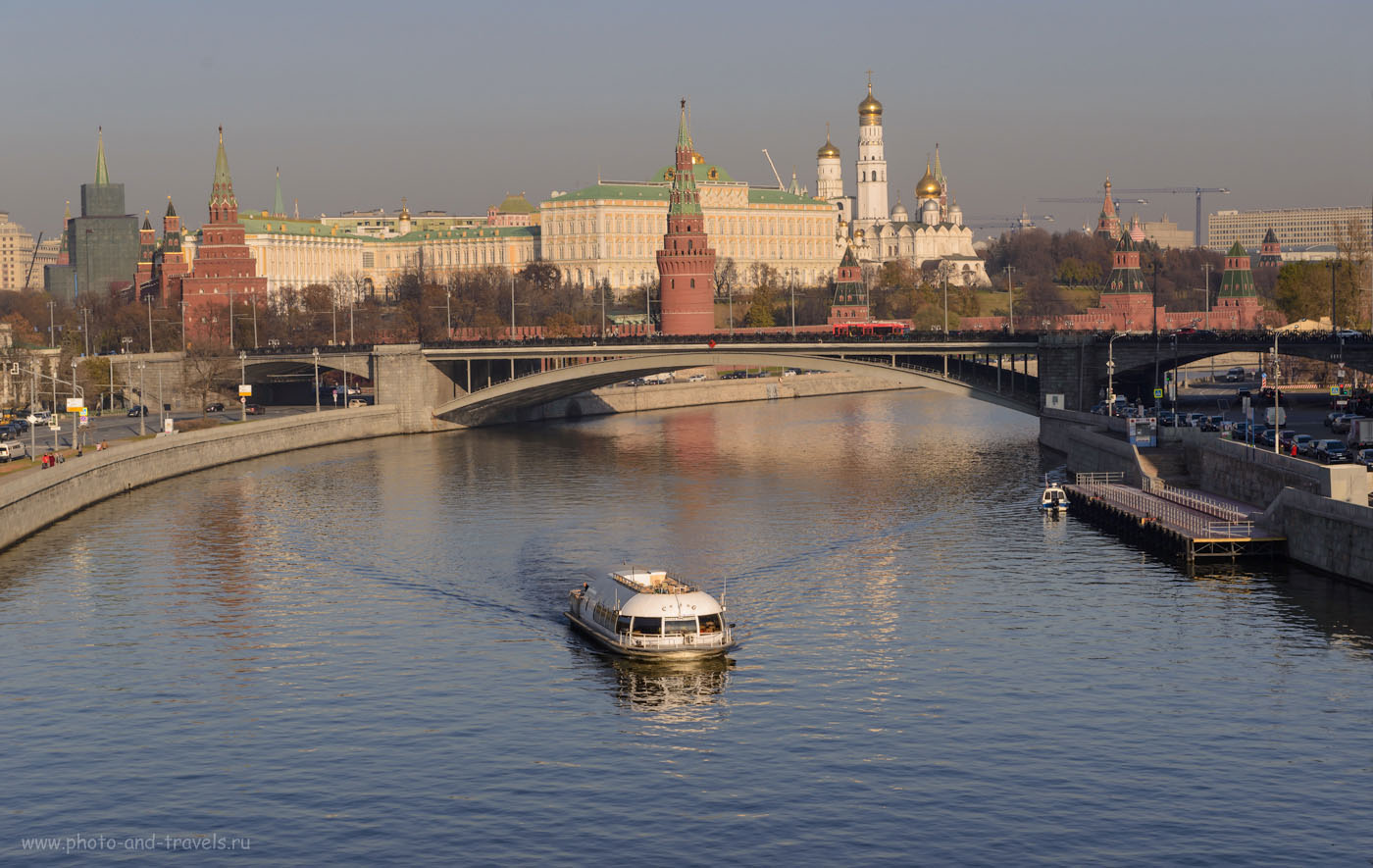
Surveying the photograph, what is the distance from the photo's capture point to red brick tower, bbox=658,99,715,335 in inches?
6088

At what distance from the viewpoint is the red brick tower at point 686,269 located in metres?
155

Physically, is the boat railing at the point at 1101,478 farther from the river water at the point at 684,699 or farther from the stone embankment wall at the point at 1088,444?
the river water at the point at 684,699

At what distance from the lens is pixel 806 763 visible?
35.6 meters

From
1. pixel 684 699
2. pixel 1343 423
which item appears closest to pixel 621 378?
pixel 1343 423

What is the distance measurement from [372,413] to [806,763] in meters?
74.8

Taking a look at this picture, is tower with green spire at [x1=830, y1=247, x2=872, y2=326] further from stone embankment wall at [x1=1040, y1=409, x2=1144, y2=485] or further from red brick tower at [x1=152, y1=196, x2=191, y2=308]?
stone embankment wall at [x1=1040, y1=409, x2=1144, y2=485]

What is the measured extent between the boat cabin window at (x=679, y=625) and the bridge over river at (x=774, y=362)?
45.5 m

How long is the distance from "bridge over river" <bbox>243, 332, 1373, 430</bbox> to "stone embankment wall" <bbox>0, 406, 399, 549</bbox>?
447 cm

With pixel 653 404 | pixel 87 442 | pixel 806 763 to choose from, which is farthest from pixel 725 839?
pixel 653 404

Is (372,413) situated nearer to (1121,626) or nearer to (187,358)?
(187,358)

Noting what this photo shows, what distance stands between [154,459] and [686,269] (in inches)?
3130

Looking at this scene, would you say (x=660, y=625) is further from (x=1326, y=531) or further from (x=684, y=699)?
(x=1326, y=531)

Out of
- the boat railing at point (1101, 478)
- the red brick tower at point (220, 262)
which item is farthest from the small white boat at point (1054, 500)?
the red brick tower at point (220, 262)

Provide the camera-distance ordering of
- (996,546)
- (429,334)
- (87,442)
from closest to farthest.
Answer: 1. (996,546)
2. (87,442)
3. (429,334)
